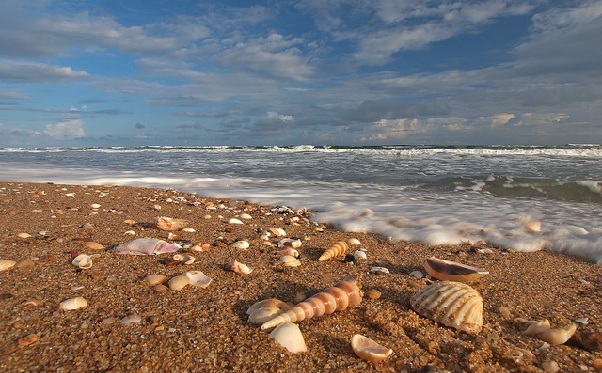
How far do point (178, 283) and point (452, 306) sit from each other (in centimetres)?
164

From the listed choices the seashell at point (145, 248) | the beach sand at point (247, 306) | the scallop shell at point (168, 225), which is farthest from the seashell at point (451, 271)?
the scallop shell at point (168, 225)

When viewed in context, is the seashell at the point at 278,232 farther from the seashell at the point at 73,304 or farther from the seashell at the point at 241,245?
the seashell at the point at 73,304

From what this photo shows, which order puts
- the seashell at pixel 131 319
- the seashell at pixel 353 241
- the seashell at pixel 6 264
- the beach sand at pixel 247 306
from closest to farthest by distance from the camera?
1. the beach sand at pixel 247 306
2. the seashell at pixel 131 319
3. the seashell at pixel 6 264
4. the seashell at pixel 353 241

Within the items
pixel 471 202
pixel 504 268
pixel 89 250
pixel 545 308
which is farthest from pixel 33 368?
pixel 471 202

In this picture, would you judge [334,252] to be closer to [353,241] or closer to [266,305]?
[353,241]

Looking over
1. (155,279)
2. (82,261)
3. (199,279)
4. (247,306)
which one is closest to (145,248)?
(82,261)

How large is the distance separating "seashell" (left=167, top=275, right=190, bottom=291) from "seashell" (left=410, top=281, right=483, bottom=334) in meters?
1.41

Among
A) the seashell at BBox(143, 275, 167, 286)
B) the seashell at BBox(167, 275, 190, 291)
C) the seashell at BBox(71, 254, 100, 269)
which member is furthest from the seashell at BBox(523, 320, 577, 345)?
the seashell at BBox(71, 254, 100, 269)

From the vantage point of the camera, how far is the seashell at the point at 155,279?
2355 millimetres

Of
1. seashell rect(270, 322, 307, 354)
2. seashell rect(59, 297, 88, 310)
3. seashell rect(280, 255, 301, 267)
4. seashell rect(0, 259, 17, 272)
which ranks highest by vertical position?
seashell rect(0, 259, 17, 272)

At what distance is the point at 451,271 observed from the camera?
2674 mm

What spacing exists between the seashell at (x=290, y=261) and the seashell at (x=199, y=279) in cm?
70

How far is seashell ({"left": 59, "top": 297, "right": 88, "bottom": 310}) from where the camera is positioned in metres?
1.94

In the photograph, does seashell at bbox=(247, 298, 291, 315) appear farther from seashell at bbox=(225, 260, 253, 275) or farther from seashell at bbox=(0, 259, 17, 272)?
seashell at bbox=(0, 259, 17, 272)
